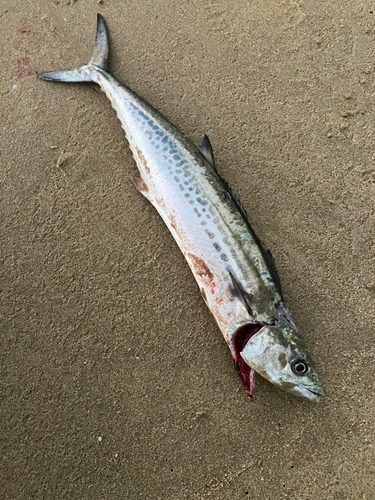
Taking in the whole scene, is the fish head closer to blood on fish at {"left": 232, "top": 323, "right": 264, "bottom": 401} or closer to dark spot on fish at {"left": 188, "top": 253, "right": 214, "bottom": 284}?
blood on fish at {"left": 232, "top": 323, "right": 264, "bottom": 401}

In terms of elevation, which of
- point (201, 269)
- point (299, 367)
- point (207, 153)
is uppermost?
point (207, 153)

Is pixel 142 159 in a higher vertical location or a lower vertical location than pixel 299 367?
higher

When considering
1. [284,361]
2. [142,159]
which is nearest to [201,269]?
[284,361]

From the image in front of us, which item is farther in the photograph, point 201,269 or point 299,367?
point 201,269

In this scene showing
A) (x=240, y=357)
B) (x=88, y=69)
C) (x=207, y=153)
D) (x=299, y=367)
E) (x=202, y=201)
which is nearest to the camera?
(x=299, y=367)

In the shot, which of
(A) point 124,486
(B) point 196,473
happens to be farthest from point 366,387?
(A) point 124,486

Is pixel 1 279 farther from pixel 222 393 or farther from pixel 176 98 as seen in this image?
pixel 176 98

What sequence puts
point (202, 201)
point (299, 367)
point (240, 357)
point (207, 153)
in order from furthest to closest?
1. point (207, 153)
2. point (202, 201)
3. point (240, 357)
4. point (299, 367)

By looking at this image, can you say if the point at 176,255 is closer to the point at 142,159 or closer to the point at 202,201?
the point at 202,201
